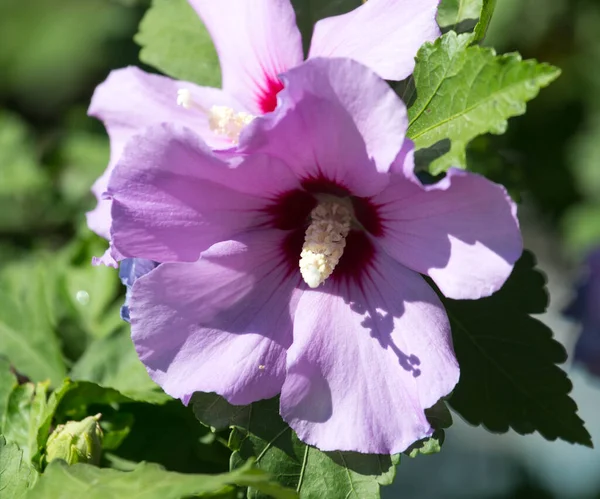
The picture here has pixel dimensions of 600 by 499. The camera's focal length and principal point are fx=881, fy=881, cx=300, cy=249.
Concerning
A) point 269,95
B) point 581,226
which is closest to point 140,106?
point 269,95

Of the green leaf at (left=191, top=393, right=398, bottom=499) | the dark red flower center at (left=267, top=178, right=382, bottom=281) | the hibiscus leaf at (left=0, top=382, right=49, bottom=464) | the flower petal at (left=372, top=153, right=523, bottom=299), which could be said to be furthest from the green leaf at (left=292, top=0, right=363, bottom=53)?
the hibiscus leaf at (left=0, top=382, right=49, bottom=464)

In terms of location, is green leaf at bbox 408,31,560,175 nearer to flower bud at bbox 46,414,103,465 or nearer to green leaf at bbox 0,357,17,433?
flower bud at bbox 46,414,103,465

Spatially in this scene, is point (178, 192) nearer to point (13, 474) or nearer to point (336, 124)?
point (336, 124)

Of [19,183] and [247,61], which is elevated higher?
[247,61]

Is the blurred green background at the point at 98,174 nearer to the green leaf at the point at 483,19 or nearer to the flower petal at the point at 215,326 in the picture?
the flower petal at the point at 215,326

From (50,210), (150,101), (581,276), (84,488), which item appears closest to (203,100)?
(150,101)

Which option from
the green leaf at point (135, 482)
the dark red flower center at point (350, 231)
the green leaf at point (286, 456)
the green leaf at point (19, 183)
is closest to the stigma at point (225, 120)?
the dark red flower center at point (350, 231)
